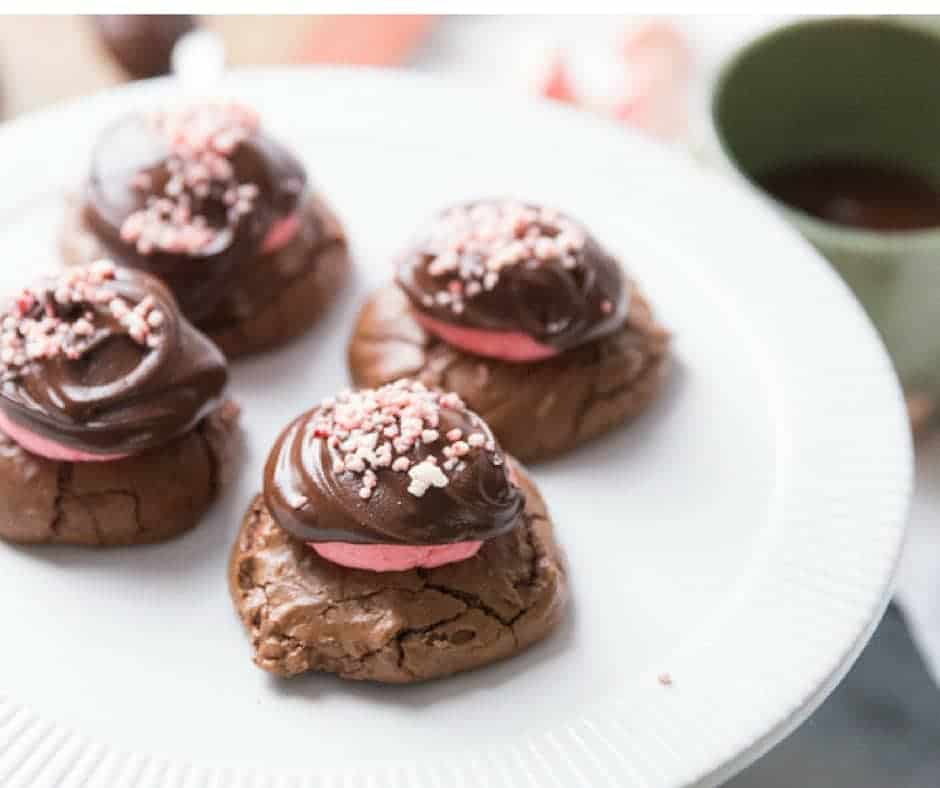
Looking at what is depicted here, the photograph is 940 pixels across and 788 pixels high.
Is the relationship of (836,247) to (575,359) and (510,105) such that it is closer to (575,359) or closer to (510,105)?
(575,359)

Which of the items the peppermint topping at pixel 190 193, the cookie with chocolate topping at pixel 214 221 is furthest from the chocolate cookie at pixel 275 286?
the peppermint topping at pixel 190 193

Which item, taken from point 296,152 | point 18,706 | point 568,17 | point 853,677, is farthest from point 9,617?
point 568,17

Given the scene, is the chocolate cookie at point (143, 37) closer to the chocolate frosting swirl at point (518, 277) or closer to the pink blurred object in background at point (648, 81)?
the pink blurred object in background at point (648, 81)

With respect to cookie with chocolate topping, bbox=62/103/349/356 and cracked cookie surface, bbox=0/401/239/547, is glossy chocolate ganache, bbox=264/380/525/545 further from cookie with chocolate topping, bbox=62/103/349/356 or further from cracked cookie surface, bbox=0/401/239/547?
cookie with chocolate topping, bbox=62/103/349/356

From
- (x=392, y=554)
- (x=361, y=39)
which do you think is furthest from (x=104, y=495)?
(x=361, y=39)

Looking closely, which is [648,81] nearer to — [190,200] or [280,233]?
[280,233]
